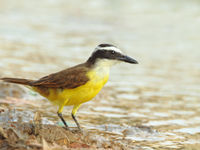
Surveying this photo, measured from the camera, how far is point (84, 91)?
618 centimetres

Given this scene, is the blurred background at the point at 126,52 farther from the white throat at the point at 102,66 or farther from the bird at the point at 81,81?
the white throat at the point at 102,66

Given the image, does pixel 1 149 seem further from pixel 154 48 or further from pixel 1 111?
pixel 154 48

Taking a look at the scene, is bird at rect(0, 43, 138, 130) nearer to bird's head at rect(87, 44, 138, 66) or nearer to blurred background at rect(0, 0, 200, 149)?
bird's head at rect(87, 44, 138, 66)

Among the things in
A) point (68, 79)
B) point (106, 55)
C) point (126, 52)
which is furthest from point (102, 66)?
point (126, 52)

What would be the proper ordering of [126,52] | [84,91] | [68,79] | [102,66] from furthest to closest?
[126,52] → [102,66] → [68,79] → [84,91]

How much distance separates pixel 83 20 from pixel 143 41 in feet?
12.3

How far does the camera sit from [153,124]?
7.73 metres

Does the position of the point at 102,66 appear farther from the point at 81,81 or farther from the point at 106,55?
the point at 81,81

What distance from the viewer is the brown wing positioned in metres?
6.21

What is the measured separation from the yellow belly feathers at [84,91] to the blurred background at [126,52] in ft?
2.45

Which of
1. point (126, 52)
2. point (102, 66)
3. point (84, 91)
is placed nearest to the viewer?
point (84, 91)

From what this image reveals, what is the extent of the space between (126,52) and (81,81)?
26.0ft

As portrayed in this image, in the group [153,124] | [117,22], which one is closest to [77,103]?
[153,124]

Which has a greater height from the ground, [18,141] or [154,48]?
[154,48]
